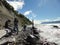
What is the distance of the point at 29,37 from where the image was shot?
24.8 meters

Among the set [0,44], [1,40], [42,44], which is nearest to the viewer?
[0,44]

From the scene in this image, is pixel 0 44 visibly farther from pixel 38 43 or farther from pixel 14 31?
pixel 14 31

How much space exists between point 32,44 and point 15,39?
2420mm

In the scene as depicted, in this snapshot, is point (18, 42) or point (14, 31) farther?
point (14, 31)

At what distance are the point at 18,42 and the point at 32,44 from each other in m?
2.12

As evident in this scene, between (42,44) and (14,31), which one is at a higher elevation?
(14,31)

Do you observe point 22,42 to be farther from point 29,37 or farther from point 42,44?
point 42,44

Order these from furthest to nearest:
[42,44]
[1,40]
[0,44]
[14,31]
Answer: [14,31] < [42,44] < [1,40] < [0,44]

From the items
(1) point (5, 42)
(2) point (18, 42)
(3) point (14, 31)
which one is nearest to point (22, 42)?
(2) point (18, 42)

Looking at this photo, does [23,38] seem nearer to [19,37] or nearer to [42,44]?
[19,37]

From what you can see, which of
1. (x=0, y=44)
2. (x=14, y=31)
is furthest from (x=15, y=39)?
(x=14, y=31)

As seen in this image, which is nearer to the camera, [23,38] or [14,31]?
[23,38]

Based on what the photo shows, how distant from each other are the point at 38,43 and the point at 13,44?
13.2 ft

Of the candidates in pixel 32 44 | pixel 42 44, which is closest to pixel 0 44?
pixel 32 44
